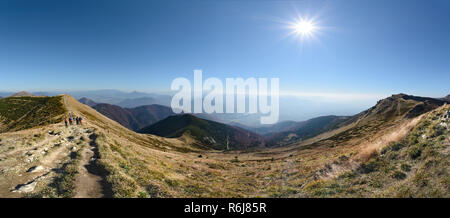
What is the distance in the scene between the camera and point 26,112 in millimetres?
61969

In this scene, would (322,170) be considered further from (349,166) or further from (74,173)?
(74,173)

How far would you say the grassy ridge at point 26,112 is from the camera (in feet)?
164

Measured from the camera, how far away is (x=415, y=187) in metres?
9.20

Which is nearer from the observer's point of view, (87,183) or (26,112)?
(87,183)

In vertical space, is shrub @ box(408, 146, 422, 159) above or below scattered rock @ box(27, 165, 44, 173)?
above

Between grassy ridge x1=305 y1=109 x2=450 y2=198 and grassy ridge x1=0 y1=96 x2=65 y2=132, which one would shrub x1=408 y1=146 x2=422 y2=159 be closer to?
grassy ridge x1=305 y1=109 x2=450 y2=198

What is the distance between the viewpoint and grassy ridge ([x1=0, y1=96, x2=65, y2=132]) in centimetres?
4986

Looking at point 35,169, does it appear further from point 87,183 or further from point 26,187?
point 87,183

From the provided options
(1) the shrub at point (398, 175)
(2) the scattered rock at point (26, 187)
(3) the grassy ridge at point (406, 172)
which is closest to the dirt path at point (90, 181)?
(2) the scattered rock at point (26, 187)

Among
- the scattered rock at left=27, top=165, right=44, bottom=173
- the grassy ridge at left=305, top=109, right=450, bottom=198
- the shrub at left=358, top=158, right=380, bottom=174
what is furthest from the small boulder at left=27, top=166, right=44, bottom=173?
the shrub at left=358, top=158, right=380, bottom=174

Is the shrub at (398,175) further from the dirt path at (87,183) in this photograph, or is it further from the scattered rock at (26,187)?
the scattered rock at (26,187)

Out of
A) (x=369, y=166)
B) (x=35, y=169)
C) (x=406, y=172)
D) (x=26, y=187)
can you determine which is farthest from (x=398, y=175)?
(x=35, y=169)

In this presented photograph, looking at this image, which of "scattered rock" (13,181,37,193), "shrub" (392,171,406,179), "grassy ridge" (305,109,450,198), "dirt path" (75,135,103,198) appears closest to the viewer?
"grassy ridge" (305,109,450,198)
